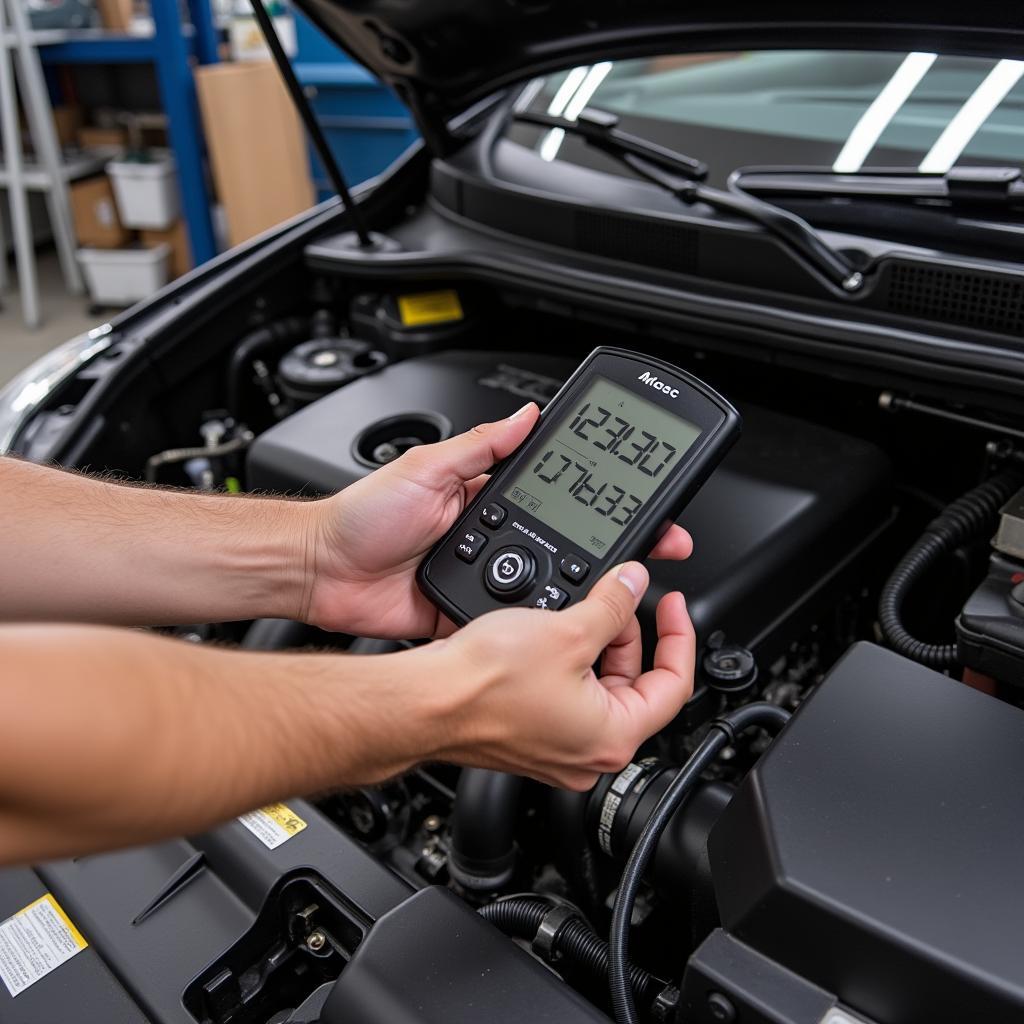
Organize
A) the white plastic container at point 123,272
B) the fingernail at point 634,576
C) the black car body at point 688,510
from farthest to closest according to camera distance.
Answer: the white plastic container at point 123,272 → the fingernail at point 634,576 → the black car body at point 688,510

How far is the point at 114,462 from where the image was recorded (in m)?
1.22

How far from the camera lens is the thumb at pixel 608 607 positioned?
622mm

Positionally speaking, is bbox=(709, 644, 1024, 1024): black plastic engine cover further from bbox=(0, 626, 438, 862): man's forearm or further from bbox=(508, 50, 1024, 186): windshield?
bbox=(508, 50, 1024, 186): windshield

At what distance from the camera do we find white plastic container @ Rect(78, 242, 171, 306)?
378cm

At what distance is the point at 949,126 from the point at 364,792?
876 mm

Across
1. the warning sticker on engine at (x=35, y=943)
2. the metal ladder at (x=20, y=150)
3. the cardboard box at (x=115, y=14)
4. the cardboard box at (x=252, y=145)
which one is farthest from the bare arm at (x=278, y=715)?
the cardboard box at (x=115, y=14)

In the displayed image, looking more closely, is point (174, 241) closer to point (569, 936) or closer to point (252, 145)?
point (252, 145)

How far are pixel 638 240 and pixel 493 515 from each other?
17.0 inches

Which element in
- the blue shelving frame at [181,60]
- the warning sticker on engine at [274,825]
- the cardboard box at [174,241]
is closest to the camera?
the warning sticker on engine at [274,825]

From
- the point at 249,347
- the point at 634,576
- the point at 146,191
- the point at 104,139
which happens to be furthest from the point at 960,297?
the point at 104,139

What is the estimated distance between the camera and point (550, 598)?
732 mm

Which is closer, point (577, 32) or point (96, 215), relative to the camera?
point (577, 32)

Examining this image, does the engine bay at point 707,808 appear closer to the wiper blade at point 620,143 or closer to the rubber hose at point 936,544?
the rubber hose at point 936,544

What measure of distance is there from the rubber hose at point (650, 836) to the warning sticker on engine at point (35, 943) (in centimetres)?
39
